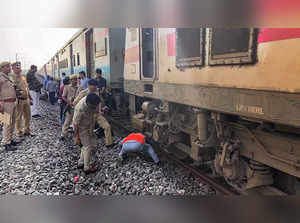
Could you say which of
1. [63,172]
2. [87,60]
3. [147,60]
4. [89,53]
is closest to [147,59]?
[147,60]

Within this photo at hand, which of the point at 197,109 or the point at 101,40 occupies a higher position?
the point at 101,40

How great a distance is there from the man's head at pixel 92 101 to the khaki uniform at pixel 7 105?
70 centimetres

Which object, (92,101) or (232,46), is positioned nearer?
(92,101)

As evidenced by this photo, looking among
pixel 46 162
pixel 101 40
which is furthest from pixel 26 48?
pixel 46 162

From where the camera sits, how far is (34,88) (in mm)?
2723

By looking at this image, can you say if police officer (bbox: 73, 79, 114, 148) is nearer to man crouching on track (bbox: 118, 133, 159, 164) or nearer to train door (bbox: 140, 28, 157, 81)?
man crouching on track (bbox: 118, 133, 159, 164)

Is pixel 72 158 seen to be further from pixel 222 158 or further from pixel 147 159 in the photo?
pixel 222 158

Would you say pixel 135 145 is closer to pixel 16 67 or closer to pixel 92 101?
pixel 92 101

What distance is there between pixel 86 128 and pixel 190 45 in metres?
1.26

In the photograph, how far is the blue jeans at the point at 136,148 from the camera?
2514 millimetres

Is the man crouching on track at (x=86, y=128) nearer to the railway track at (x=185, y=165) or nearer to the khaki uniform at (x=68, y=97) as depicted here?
the khaki uniform at (x=68, y=97)

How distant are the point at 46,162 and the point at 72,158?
9.4 inches

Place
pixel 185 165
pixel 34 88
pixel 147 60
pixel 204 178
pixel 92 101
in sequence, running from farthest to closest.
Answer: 1. pixel 147 60
2. pixel 185 165
3. pixel 204 178
4. pixel 34 88
5. pixel 92 101

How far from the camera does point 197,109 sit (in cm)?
318
